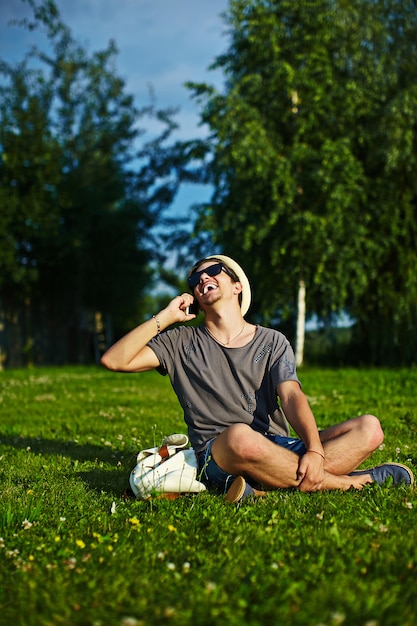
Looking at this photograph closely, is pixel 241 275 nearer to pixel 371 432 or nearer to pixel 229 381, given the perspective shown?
pixel 229 381

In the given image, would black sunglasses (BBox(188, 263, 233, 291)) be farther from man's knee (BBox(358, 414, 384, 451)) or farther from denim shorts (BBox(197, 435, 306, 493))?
man's knee (BBox(358, 414, 384, 451))

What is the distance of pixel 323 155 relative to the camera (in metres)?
18.7

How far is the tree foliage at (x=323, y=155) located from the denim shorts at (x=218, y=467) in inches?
551

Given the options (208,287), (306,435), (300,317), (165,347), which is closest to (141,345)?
(165,347)

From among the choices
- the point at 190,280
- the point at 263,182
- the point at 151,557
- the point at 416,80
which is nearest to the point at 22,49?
the point at 263,182

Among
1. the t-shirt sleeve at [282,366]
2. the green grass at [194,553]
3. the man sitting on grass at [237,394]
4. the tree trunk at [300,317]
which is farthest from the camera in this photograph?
the tree trunk at [300,317]

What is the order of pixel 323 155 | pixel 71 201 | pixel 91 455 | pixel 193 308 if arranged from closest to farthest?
pixel 193 308
pixel 91 455
pixel 323 155
pixel 71 201

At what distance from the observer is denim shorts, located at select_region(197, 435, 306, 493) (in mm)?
4821

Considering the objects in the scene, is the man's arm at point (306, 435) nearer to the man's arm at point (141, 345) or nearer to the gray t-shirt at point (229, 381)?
the gray t-shirt at point (229, 381)

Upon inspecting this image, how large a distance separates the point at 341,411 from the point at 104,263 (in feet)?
76.7

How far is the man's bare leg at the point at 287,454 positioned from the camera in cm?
450

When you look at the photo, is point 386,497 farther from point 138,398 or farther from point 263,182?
point 263,182

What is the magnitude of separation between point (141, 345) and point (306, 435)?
62.0 inches

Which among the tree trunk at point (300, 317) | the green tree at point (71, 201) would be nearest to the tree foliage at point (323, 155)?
the tree trunk at point (300, 317)
